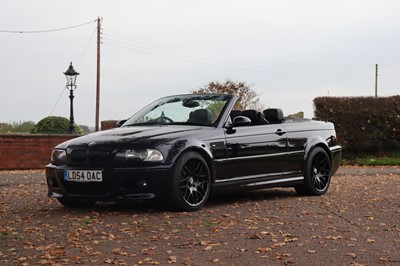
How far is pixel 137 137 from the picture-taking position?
8750 mm

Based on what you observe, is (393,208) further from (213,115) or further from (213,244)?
(213,244)

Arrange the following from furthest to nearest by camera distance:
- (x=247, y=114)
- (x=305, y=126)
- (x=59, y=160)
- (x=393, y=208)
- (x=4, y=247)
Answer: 1. (x=305, y=126)
2. (x=247, y=114)
3. (x=393, y=208)
4. (x=59, y=160)
5. (x=4, y=247)

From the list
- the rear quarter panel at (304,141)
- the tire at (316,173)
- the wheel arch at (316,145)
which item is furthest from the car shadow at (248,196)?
the wheel arch at (316,145)

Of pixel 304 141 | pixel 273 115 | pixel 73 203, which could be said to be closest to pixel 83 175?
pixel 73 203

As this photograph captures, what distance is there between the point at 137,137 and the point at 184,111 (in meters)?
1.31

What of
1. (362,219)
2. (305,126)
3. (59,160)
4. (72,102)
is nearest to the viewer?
(362,219)

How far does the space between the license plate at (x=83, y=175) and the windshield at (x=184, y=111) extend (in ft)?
5.08

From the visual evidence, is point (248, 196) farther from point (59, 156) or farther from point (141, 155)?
point (59, 156)

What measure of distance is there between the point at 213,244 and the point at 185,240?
0.36m

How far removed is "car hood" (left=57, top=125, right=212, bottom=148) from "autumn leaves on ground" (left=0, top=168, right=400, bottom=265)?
2.78 feet

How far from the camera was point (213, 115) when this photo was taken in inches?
384

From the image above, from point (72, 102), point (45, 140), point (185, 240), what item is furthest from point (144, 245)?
point (72, 102)

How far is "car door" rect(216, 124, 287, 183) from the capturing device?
376 inches

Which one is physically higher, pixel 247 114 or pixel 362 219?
pixel 247 114
